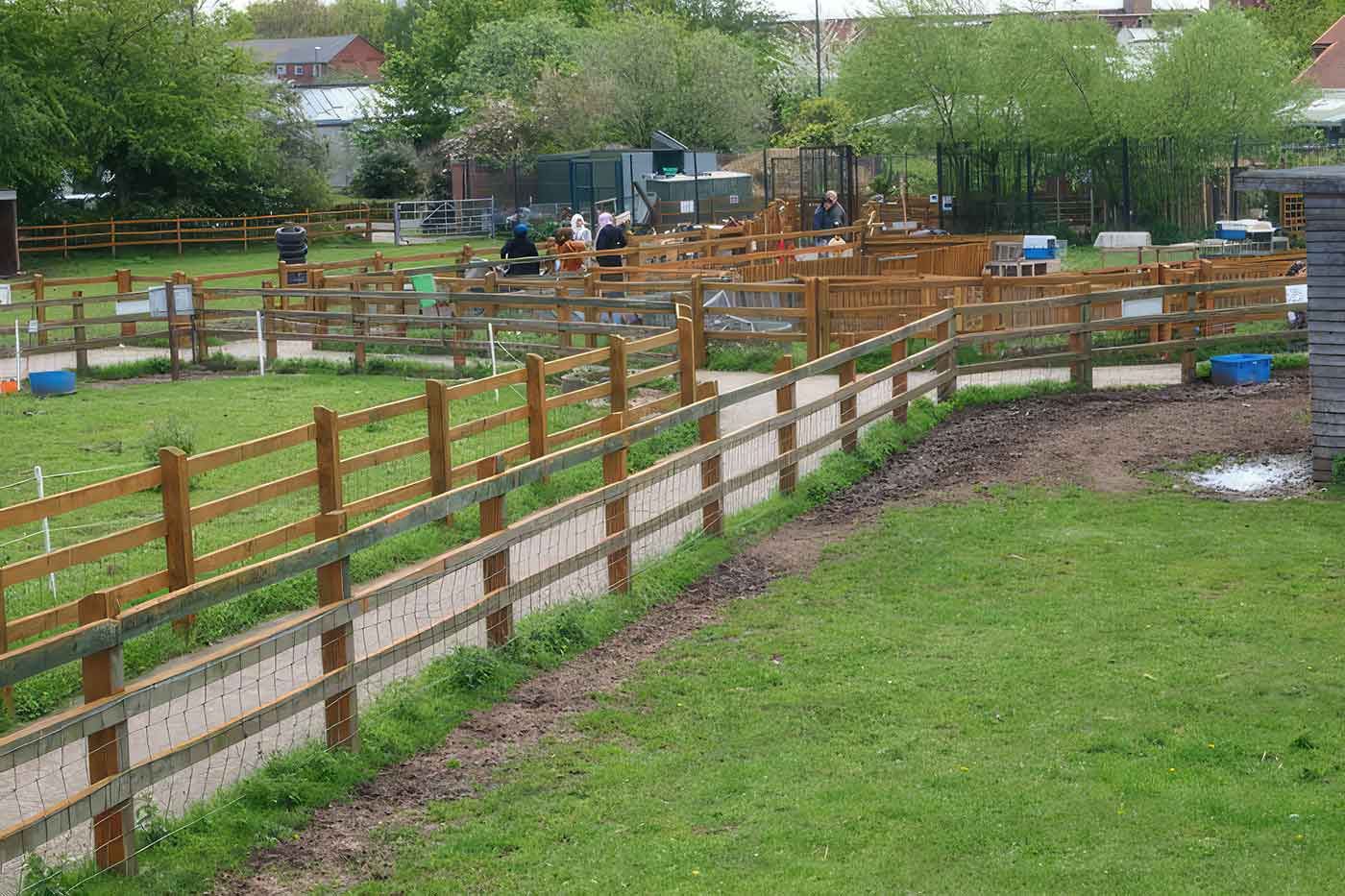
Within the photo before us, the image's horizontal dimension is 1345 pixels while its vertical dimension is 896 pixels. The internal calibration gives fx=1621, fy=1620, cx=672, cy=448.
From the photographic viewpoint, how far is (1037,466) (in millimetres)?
12852

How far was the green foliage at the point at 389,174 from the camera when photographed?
64000 millimetres

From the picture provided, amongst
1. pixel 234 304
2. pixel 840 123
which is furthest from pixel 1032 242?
pixel 840 123

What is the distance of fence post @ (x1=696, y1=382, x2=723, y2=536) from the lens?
10.5 metres

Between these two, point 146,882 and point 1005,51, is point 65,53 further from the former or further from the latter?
point 146,882

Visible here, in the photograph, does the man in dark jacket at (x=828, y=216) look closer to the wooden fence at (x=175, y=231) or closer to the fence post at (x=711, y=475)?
the fence post at (x=711, y=475)

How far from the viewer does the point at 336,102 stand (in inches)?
3469

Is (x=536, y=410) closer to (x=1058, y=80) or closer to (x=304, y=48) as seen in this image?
(x=1058, y=80)

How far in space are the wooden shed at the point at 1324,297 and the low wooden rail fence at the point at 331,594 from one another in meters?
3.39

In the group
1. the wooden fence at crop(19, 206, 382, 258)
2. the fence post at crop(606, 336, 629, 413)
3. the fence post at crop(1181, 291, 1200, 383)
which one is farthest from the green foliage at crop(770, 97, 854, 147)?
the fence post at crop(606, 336, 629, 413)

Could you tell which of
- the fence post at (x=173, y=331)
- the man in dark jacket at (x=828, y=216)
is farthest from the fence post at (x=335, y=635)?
the man in dark jacket at (x=828, y=216)

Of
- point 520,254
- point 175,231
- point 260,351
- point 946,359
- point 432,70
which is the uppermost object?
point 432,70

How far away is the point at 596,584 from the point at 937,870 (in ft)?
13.9

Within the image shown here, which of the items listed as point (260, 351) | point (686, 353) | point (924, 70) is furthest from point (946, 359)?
point (924, 70)

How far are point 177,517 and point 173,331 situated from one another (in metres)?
15.2
